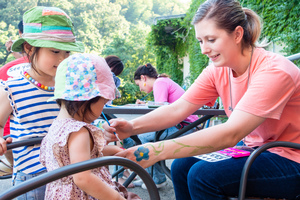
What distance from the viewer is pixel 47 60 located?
1534 mm

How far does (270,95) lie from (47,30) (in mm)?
1153

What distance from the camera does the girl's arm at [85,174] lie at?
107cm

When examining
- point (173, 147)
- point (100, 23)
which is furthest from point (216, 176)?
point (100, 23)

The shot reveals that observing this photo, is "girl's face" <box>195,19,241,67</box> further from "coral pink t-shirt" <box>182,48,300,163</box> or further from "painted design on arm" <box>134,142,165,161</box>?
"painted design on arm" <box>134,142,165,161</box>

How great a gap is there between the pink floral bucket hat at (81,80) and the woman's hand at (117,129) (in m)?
0.36

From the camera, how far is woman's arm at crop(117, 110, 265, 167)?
1266mm

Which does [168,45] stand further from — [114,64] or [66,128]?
[66,128]

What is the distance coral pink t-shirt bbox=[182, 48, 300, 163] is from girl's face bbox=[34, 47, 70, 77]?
927mm

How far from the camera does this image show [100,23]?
5038 cm

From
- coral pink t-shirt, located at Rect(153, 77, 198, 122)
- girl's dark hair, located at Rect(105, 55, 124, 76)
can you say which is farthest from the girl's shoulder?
girl's dark hair, located at Rect(105, 55, 124, 76)

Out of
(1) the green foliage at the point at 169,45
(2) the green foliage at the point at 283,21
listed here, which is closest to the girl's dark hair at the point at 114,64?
(2) the green foliage at the point at 283,21

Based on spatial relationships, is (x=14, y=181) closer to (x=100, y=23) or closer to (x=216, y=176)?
(x=216, y=176)

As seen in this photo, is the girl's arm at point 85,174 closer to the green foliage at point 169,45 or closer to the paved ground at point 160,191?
the paved ground at point 160,191

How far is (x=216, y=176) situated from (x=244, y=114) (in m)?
0.31
